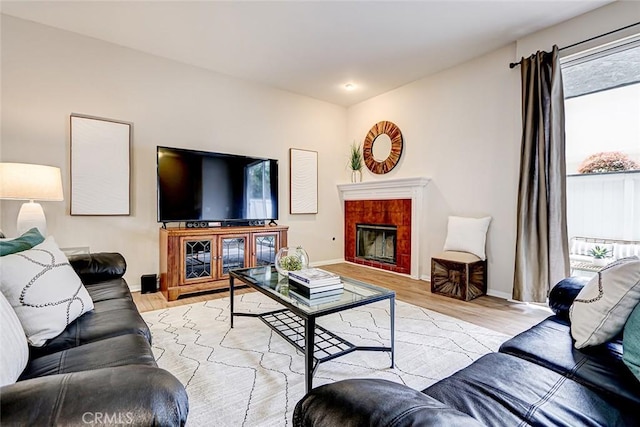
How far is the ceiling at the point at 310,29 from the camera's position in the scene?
2639 mm

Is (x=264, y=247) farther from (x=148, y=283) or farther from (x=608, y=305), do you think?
(x=608, y=305)

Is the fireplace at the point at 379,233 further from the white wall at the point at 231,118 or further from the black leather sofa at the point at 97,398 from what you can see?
the black leather sofa at the point at 97,398

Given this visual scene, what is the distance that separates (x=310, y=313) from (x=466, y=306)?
6.96 ft

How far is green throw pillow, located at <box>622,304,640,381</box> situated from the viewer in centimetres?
99

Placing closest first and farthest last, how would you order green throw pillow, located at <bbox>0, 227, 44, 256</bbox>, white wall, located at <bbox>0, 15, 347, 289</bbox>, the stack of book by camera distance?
1. green throw pillow, located at <bbox>0, 227, 44, 256</bbox>
2. the stack of book
3. white wall, located at <bbox>0, 15, 347, 289</bbox>

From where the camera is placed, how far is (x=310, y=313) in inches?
59.6

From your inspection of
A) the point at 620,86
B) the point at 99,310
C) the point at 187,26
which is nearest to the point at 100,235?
the point at 99,310

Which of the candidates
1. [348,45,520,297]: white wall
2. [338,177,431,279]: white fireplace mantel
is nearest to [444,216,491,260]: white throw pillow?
[348,45,520,297]: white wall

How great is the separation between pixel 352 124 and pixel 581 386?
15.6 ft

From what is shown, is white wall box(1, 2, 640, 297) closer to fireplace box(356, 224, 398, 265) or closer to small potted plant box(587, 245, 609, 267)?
fireplace box(356, 224, 398, 265)

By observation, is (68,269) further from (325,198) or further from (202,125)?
(325,198)

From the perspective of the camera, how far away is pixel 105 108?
10.7ft

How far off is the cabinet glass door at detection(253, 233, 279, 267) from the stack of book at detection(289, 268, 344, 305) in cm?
176

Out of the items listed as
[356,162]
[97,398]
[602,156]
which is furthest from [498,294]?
[97,398]
